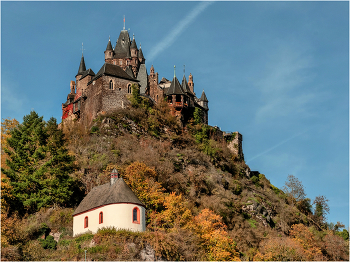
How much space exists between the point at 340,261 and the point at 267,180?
2688 cm

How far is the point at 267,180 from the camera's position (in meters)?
86.3

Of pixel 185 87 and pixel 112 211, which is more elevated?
pixel 185 87

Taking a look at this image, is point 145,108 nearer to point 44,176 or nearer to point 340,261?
point 44,176

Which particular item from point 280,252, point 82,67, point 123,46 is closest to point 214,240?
point 280,252

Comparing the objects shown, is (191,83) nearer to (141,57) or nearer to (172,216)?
(141,57)

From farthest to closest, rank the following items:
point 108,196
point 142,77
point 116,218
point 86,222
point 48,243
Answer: point 142,77 → point 86,222 → point 108,196 → point 116,218 → point 48,243

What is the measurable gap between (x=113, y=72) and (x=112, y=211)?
35153mm

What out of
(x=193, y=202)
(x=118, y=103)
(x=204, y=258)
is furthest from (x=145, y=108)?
(x=204, y=258)

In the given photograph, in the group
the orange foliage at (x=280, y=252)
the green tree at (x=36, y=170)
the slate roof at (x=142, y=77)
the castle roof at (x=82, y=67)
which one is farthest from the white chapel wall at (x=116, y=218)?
the castle roof at (x=82, y=67)

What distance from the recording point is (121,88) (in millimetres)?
76688

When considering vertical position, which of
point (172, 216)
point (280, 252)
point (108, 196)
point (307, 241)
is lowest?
point (280, 252)

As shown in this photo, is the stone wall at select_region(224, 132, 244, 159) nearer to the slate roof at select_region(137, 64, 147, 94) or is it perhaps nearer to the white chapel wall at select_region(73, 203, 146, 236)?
the slate roof at select_region(137, 64, 147, 94)

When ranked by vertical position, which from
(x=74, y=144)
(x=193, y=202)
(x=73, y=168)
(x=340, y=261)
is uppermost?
(x=74, y=144)

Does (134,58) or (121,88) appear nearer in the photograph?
(121,88)
